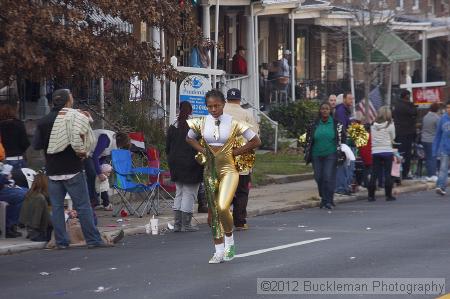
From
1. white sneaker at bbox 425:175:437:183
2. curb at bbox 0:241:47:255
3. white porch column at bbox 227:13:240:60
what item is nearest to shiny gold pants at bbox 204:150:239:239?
curb at bbox 0:241:47:255

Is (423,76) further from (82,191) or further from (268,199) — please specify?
→ (82,191)

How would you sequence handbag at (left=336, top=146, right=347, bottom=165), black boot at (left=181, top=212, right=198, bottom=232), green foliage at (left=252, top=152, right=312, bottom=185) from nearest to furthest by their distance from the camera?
black boot at (left=181, top=212, right=198, bottom=232)
handbag at (left=336, top=146, right=347, bottom=165)
green foliage at (left=252, top=152, right=312, bottom=185)

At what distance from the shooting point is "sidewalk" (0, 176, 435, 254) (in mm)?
14163

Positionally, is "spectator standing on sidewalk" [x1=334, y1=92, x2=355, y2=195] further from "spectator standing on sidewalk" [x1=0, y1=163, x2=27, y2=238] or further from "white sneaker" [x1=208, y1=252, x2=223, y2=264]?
"white sneaker" [x1=208, y1=252, x2=223, y2=264]

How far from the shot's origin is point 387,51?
36.0 metres

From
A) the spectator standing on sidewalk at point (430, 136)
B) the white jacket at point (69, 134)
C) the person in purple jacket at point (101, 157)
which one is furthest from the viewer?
the spectator standing on sidewalk at point (430, 136)

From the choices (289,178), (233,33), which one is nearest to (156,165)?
(289,178)

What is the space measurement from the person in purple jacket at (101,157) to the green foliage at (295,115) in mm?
12854

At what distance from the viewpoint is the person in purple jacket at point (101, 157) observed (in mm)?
16953

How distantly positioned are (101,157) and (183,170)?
2.92m

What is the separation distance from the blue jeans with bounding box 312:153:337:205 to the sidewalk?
1.86 ft

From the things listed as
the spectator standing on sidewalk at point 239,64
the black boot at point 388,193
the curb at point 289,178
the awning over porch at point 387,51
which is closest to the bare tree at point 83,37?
the black boot at point 388,193

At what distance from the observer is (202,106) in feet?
63.8

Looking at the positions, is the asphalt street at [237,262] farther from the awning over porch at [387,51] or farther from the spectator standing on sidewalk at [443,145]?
A: the awning over porch at [387,51]
